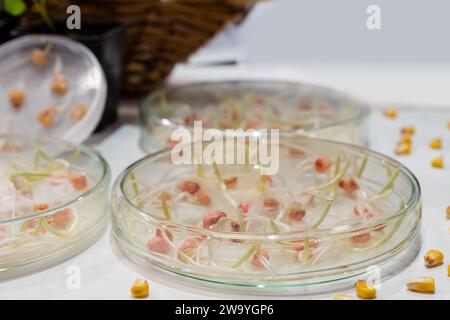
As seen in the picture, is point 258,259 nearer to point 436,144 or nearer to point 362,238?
point 362,238

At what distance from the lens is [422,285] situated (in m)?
0.64

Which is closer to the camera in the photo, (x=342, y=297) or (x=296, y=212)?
(x=342, y=297)

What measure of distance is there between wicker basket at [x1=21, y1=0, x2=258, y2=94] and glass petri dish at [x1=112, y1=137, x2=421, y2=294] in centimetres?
34

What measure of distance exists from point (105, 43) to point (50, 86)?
4.4 inches

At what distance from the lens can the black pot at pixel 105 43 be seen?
1.06 metres

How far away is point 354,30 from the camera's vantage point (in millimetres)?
1551

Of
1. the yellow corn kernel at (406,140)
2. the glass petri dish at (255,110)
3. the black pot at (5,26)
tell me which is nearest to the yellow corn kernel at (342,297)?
the glass petri dish at (255,110)

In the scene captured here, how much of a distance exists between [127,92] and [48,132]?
315 millimetres

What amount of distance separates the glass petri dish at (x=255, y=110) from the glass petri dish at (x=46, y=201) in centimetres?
18

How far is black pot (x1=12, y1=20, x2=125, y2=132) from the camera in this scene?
3.49 feet

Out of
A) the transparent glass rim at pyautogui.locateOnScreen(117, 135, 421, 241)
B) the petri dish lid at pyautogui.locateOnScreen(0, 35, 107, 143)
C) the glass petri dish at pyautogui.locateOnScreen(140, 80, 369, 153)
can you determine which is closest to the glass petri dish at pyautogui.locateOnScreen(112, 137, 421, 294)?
the transparent glass rim at pyautogui.locateOnScreen(117, 135, 421, 241)

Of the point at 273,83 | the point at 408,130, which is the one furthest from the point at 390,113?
the point at 273,83

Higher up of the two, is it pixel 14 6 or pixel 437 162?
pixel 14 6
